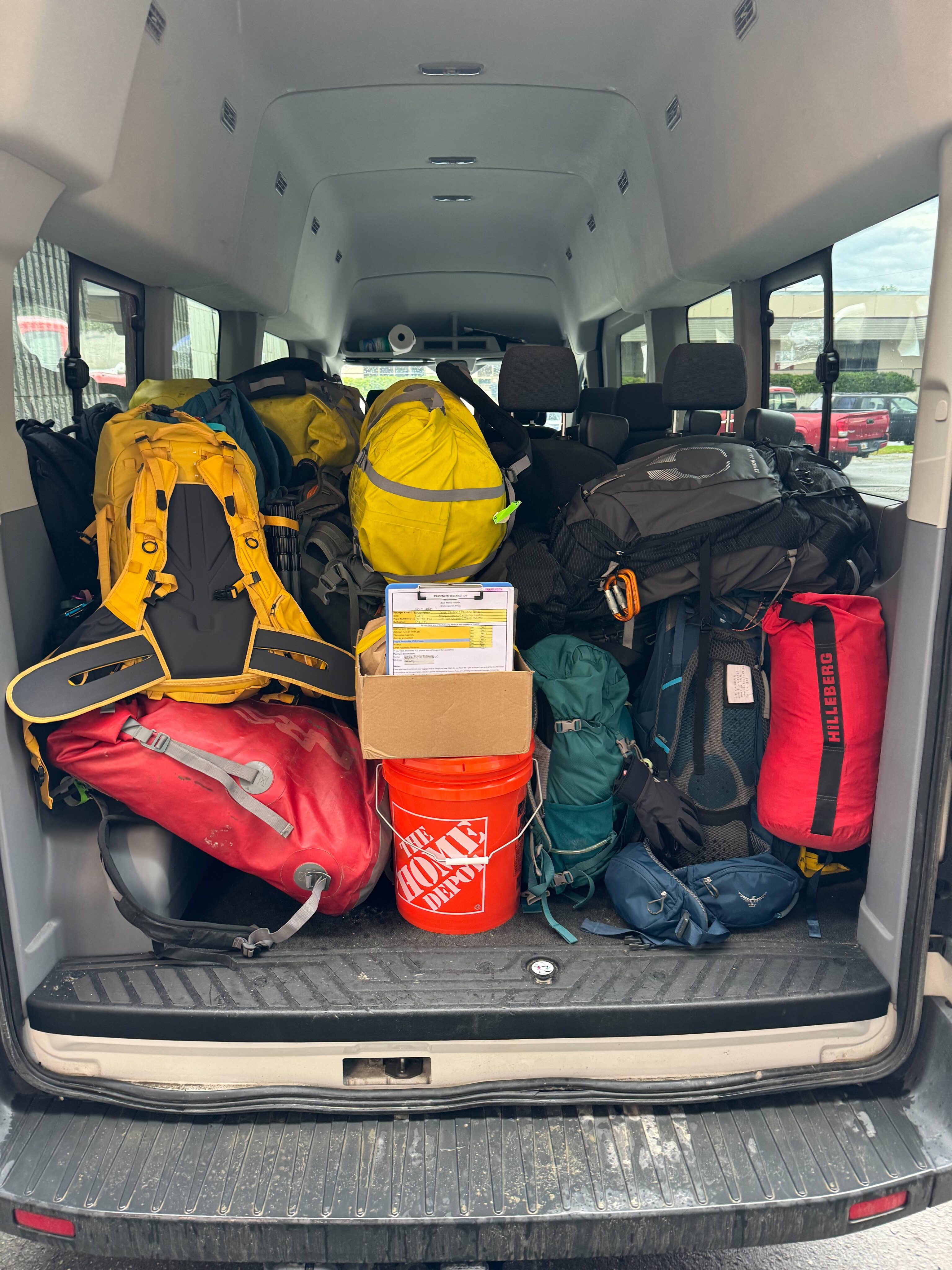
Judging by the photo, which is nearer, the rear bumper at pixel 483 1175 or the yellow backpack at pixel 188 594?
the rear bumper at pixel 483 1175

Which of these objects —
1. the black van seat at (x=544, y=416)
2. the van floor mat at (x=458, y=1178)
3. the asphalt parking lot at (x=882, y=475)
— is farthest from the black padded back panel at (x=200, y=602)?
the asphalt parking lot at (x=882, y=475)

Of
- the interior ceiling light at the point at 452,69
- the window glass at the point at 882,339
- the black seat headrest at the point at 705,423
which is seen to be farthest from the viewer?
the black seat headrest at the point at 705,423

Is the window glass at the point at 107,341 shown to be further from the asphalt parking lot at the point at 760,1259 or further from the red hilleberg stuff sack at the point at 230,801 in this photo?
the asphalt parking lot at the point at 760,1259

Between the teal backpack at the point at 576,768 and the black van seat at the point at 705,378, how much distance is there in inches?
36.0

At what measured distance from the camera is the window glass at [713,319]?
405 centimetres

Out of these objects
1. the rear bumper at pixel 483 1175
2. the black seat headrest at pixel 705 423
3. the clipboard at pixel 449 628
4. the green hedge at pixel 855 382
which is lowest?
the rear bumper at pixel 483 1175

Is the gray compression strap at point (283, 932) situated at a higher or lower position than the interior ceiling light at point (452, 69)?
lower

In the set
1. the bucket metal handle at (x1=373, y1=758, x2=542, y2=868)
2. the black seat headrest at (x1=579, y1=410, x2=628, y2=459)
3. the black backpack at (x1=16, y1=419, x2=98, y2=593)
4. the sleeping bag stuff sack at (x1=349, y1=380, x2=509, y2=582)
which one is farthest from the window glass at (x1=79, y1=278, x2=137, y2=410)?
the bucket metal handle at (x1=373, y1=758, x2=542, y2=868)

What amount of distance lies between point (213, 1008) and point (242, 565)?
1.07 m

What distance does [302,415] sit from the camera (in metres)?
3.32

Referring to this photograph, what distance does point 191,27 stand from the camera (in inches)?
102

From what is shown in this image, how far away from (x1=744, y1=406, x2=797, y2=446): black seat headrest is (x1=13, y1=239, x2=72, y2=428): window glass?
2.63 meters

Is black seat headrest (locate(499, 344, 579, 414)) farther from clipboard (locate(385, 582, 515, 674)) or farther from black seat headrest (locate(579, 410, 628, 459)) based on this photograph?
clipboard (locate(385, 582, 515, 674))

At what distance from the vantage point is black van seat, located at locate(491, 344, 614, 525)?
2.86 metres
